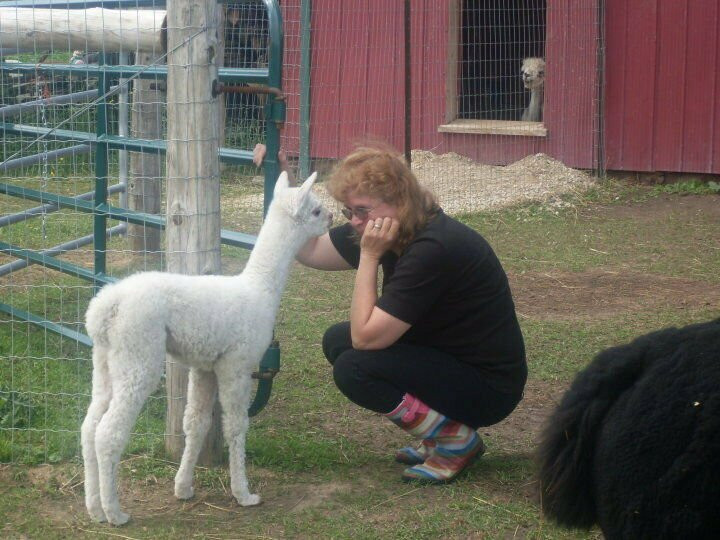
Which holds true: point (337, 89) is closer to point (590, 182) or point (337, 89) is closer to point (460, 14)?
point (460, 14)

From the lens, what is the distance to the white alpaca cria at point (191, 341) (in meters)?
3.24

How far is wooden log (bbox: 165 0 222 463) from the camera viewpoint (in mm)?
3643

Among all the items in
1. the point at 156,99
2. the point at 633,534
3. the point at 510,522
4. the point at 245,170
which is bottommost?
the point at 510,522

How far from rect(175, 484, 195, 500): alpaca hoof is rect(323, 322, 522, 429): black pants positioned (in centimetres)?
71

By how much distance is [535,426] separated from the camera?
4.49m

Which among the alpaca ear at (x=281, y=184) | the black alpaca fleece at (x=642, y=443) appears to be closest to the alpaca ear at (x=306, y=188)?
the alpaca ear at (x=281, y=184)

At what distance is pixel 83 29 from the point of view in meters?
4.24

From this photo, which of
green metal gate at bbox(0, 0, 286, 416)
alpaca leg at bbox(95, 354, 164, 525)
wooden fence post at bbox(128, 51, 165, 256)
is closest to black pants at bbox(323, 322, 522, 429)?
green metal gate at bbox(0, 0, 286, 416)

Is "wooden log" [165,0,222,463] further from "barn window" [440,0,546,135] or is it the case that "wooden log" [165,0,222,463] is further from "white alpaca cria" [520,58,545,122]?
"white alpaca cria" [520,58,545,122]

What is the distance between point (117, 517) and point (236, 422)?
1.75 ft

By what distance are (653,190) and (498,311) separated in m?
7.22

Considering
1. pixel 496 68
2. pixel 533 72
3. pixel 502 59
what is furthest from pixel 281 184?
pixel 496 68

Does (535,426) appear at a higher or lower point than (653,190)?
lower

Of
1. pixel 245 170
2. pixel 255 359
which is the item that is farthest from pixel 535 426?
pixel 245 170
